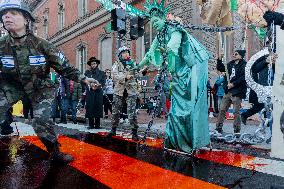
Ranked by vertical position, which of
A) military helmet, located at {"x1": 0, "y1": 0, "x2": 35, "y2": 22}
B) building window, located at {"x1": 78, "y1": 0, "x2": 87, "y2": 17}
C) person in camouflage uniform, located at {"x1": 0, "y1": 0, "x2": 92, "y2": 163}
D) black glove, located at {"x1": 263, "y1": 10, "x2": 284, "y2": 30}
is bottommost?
person in camouflage uniform, located at {"x1": 0, "y1": 0, "x2": 92, "y2": 163}

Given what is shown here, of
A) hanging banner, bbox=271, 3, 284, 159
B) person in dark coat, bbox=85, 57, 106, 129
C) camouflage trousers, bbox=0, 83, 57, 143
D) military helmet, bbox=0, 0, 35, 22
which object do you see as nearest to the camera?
hanging banner, bbox=271, 3, 284, 159

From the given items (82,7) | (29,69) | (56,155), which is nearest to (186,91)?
(56,155)

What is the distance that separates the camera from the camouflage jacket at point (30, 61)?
176 inches

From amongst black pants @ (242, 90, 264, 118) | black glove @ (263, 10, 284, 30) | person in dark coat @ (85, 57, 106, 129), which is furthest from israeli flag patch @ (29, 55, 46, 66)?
person in dark coat @ (85, 57, 106, 129)

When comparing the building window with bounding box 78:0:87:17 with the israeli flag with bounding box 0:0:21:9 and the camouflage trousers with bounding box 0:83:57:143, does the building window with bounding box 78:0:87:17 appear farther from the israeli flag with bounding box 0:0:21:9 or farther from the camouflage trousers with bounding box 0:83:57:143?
the israeli flag with bounding box 0:0:21:9

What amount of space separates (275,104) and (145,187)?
1679 millimetres

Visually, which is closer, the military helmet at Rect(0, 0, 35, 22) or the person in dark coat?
the military helmet at Rect(0, 0, 35, 22)

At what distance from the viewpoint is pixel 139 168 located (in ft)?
14.3

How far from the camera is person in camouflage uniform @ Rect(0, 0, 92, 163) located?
4.41m

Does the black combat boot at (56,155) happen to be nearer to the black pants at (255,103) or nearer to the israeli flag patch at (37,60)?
the israeli flag patch at (37,60)

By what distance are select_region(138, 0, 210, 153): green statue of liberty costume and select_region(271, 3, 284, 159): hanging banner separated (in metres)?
1.26

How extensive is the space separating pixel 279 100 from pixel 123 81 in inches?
170

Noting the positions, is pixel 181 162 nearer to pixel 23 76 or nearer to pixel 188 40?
pixel 188 40

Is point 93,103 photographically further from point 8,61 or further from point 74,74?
point 8,61
